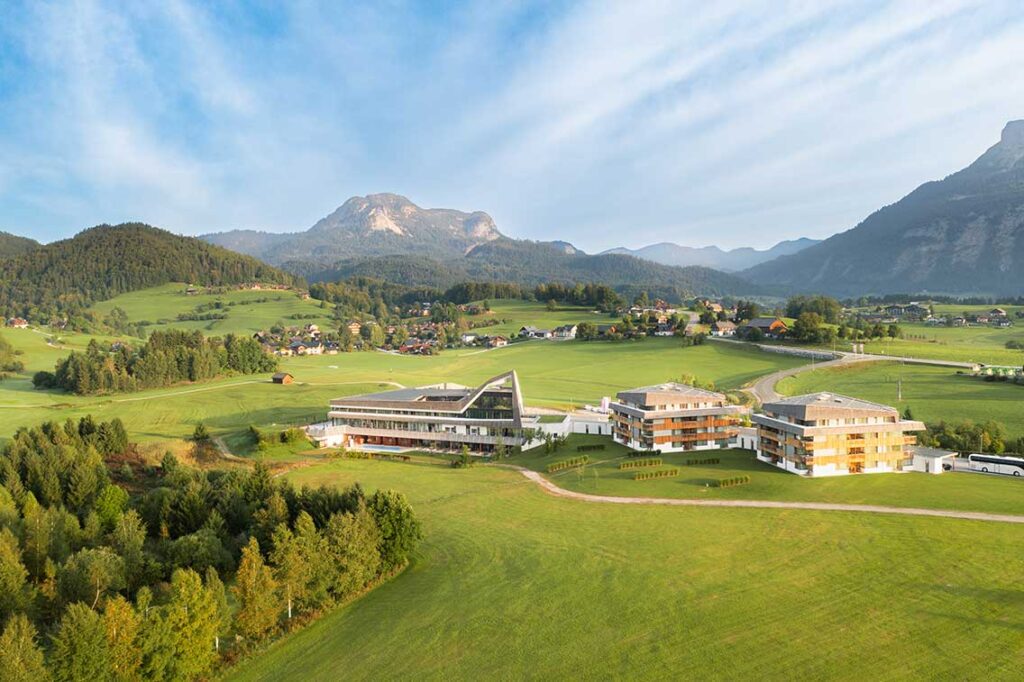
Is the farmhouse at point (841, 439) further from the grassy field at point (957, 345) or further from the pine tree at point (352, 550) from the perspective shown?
the grassy field at point (957, 345)

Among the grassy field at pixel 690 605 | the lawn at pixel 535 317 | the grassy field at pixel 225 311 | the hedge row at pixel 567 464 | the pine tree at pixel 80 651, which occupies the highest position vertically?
the grassy field at pixel 225 311

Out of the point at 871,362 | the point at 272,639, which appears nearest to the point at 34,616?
the point at 272,639

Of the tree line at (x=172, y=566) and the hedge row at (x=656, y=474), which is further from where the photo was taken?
the hedge row at (x=656, y=474)

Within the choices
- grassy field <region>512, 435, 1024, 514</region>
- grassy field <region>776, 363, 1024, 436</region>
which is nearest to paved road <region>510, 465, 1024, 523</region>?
grassy field <region>512, 435, 1024, 514</region>

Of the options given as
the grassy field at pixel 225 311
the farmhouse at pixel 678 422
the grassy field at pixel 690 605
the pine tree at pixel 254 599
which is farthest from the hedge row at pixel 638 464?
the grassy field at pixel 225 311

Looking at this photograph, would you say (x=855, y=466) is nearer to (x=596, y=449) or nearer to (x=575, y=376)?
(x=596, y=449)

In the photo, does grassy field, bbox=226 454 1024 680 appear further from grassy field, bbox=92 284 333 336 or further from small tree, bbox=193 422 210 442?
grassy field, bbox=92 284 333 336

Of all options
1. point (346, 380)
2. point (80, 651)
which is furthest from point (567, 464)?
point (346, 380)

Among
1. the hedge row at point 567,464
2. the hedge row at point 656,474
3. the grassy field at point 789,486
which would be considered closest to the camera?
the grassy field at point 789,486
